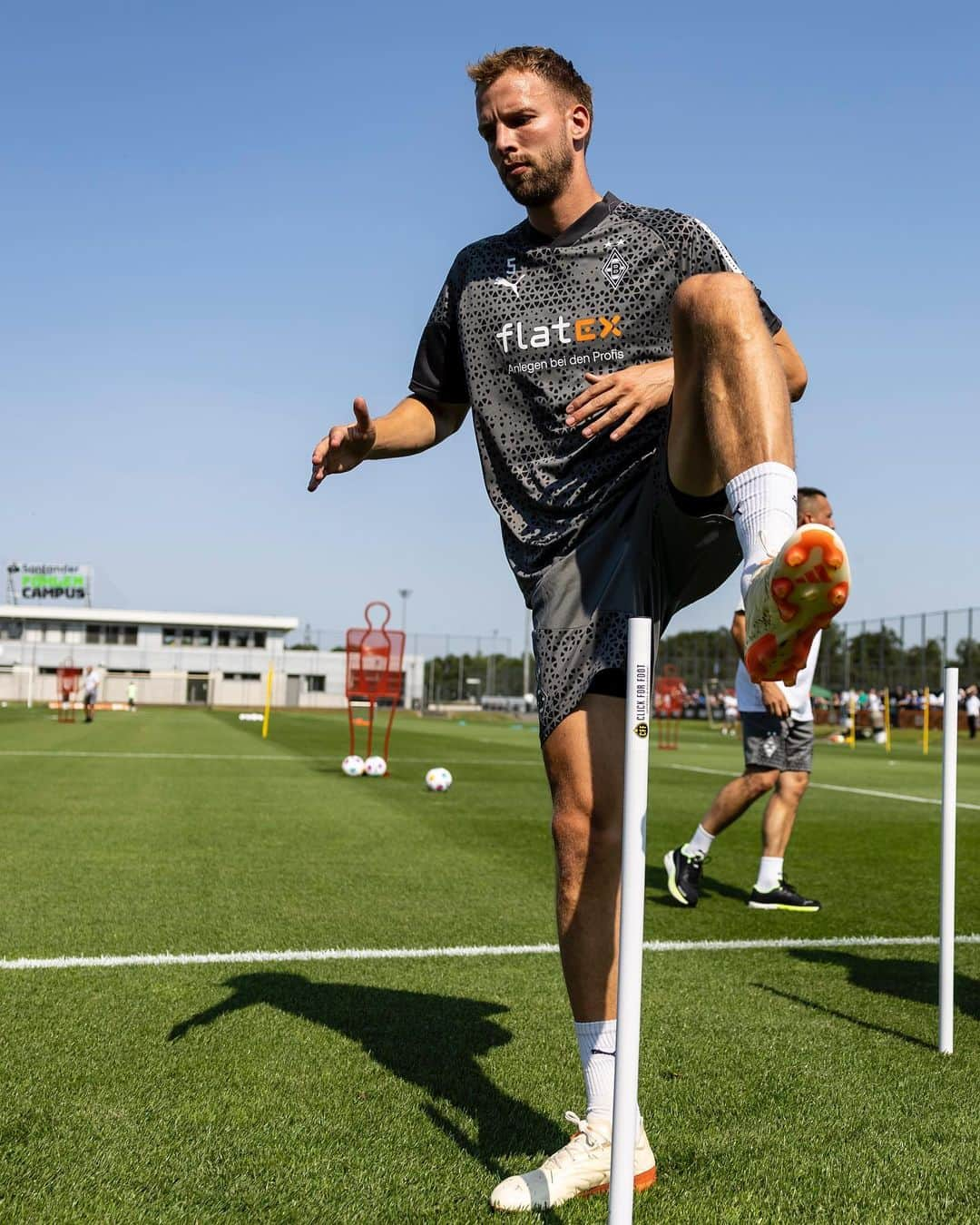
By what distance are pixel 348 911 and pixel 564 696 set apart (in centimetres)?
341

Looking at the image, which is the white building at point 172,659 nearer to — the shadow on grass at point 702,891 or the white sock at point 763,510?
the shadow on grass at point 702,891

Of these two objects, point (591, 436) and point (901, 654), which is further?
point (901, 654)

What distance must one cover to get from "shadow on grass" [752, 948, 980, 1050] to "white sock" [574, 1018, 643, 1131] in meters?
1.48

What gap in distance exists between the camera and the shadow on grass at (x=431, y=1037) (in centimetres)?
266

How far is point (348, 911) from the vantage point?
557cm

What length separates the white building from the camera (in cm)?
7738

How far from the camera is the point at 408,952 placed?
466 centimetres

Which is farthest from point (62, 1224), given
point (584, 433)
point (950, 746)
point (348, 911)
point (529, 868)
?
point (529, 868)

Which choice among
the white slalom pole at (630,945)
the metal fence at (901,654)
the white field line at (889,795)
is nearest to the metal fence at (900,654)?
the metal fence at (901,654)

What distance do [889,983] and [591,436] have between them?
8.95 ft

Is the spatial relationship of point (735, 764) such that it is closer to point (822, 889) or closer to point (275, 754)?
point (275, 754)

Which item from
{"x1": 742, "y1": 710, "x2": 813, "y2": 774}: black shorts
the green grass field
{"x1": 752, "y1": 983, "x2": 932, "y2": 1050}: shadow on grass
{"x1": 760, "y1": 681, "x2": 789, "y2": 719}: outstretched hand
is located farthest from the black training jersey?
{"x1": 742, "y1": 710, "x2": 813, "y2": 774}: black shorts

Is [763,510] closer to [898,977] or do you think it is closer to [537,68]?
[537,68]

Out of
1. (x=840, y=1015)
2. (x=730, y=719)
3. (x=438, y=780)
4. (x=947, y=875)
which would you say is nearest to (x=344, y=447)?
(x=947, y=875)
